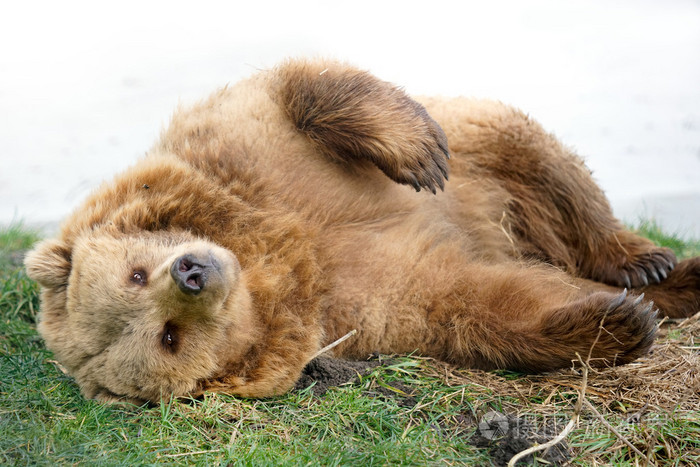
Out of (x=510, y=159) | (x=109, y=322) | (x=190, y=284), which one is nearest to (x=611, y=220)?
(x=510, y=159)

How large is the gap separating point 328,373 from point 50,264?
1.58m

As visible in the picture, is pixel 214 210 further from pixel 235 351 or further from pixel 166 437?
pixel 166 437

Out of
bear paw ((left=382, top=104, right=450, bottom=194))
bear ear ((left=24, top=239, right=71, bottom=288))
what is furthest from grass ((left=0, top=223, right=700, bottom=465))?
bear paw ((left=382, top=104, right=450, bottom=194))

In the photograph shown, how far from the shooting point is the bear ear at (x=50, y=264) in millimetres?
3523

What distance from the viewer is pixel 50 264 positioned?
3.53 m

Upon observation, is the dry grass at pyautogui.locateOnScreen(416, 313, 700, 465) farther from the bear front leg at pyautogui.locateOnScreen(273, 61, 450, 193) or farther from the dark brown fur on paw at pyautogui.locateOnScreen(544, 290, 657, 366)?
the bear front leg at pyautogui.locateOnScreen(273, 61, 450, 193)

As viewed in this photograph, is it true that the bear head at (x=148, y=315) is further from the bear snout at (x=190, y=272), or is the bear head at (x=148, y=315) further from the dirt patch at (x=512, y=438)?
the dirt patch at (x=512, y=438)

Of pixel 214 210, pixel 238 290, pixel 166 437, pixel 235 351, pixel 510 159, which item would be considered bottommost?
pixel 166 437

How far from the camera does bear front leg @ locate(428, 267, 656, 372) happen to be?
3.33m

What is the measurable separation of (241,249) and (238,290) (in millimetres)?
308

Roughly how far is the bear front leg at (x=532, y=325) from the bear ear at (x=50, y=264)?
6.49ft

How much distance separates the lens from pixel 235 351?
3352mm

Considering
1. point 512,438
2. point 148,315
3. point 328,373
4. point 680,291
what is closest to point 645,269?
point 680,291

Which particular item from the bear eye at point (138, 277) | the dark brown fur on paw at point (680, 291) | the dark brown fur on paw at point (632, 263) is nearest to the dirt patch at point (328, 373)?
the bear eye at point (138, 277)
